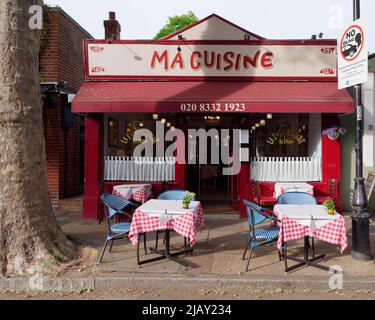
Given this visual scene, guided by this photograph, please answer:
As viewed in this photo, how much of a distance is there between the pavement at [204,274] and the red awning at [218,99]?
3411 mm

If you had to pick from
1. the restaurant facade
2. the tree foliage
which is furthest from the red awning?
the tree foliage

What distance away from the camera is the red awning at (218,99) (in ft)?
30.1

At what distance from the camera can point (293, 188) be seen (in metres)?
9.21

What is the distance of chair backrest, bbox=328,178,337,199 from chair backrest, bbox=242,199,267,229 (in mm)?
4106

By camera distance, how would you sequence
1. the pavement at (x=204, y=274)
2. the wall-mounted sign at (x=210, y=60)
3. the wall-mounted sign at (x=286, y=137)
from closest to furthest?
the pavement at (x=204, y=274) < the wall-mounted sign at (x=210, y=60) < the wall-mounted sign at (x=286, y=137)

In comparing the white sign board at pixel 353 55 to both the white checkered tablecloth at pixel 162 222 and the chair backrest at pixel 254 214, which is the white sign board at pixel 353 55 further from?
the white checkered tablecloth at pixel 162 222

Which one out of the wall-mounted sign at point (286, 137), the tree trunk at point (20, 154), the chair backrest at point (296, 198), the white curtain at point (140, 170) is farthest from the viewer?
the wall-mounted sign at point (286, 137)

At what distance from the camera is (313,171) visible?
10.1 meters

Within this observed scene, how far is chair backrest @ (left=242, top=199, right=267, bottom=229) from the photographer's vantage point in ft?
20.0

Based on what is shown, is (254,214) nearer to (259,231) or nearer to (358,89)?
(259,231)

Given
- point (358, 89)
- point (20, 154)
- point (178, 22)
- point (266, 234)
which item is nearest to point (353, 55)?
point (358, 89)

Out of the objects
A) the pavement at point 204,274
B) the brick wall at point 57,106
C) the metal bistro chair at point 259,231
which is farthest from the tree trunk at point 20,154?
the brick wall at point 57,106

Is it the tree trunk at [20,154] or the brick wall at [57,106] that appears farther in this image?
the brick wall at [57,106]

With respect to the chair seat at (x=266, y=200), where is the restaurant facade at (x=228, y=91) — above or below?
above
